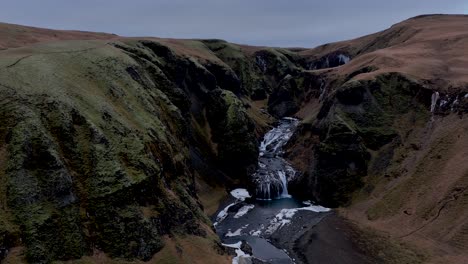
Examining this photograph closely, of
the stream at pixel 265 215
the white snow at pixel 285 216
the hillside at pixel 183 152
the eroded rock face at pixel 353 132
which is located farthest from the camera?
the eroded rock face at pixel 353 132

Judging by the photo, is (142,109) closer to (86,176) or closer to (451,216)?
(86,176)

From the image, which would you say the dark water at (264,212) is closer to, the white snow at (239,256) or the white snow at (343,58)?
the white snow at (239,256)

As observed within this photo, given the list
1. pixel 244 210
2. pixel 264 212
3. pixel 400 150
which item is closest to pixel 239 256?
pixel 264 212

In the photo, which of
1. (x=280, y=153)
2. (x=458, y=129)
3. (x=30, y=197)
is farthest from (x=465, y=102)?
(x=30, y=197)

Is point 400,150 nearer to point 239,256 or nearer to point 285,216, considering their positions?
point 285,216

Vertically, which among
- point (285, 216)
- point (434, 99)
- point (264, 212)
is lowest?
point (264, 212)

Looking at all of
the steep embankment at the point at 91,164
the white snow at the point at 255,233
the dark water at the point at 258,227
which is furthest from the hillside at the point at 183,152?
the white snow at the point at 255,233
